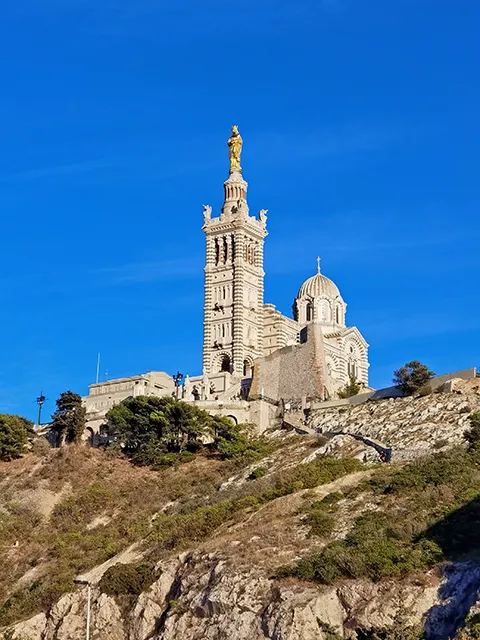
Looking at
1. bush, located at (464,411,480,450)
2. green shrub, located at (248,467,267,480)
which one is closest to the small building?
green shrub, located at (248,467,267,480)

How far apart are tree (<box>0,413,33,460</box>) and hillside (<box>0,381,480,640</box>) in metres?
1.64

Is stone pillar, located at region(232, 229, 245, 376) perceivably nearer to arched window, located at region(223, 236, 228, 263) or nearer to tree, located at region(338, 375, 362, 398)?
arched window, located at region(223, 236, 228, 263)

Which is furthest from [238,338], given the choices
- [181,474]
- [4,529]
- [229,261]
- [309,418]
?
[4,529]

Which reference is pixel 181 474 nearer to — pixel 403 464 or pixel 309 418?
pixel 309 418

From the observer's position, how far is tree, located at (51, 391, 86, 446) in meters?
89.2

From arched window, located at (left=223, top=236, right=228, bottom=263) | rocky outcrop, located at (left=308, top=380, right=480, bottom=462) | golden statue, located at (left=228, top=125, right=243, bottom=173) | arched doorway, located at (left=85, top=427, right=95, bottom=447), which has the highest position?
golden statue, located at (left=228, top=125, right=243, bottom=173)

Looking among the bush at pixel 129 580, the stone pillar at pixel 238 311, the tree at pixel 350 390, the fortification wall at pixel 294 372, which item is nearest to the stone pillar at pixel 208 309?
the stone pillar at pixel 238 311

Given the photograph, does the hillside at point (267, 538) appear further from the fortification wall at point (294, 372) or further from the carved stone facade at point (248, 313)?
the carved stone facade at point (248, 313)

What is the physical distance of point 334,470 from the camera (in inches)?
2667

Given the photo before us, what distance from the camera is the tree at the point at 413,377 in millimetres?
81438

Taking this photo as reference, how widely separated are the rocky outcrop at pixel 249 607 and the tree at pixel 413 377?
2812cm

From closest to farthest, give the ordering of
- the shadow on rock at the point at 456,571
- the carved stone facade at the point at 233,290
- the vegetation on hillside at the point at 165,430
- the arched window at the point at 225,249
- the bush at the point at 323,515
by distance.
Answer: the shadow on rock at the point at 456,571, the bush at the point at 323,515, the vegetation on hillside at the point at 165,430, the carved stone facade at the point at 233,290, the arched window at the point at 225,249

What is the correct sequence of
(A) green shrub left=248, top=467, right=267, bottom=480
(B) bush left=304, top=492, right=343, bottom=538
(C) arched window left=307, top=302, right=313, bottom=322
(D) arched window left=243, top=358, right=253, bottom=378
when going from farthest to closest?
(C) arched window left=307, top=302, right=313, bottom=322, (D) arched window left=243, top=358, right=253, bottom=378, (A) green shrub left=248, top=467, right=267, bottom=480, (B) bush left=304, top=492, right=343, bottom=538

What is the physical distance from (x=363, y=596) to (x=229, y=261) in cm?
5494
